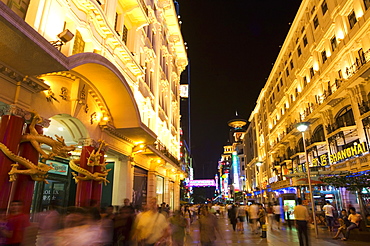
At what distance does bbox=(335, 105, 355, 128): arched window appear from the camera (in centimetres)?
2100

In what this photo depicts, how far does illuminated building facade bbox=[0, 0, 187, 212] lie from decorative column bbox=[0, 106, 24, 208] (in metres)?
0.02

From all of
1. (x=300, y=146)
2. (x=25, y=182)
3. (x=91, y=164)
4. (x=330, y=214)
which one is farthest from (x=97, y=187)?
(x=300, y=146)

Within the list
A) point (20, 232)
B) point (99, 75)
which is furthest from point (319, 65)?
point (20, 232)

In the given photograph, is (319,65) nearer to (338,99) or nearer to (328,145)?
(338,99)

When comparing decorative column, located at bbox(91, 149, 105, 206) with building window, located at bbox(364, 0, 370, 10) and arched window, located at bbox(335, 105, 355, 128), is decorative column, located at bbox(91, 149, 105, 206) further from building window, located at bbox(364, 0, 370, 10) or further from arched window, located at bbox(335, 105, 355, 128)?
building window, located at bbox(364, 0, 370, 10)

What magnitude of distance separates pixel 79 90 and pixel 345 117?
21.3 m

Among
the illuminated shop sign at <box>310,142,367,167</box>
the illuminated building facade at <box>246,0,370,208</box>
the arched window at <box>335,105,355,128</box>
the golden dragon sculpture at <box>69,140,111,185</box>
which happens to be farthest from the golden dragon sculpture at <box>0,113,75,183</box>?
the arched window at <box>335,105,355,128</box>

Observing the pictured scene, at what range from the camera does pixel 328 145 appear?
79.9ft

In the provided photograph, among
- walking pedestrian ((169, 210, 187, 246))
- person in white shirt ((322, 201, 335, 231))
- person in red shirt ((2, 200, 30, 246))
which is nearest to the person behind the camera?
person in red shirt ((2, 200, 30, 246))

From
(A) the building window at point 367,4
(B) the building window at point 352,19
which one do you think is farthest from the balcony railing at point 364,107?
(A) the building window at point 367,4

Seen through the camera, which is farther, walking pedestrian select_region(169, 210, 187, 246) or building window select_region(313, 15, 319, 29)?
building window select_region(313, 15, 319, 29)

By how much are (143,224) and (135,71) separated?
41.4ft

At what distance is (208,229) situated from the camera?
767cm

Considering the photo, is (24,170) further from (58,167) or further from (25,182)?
(58,167)
